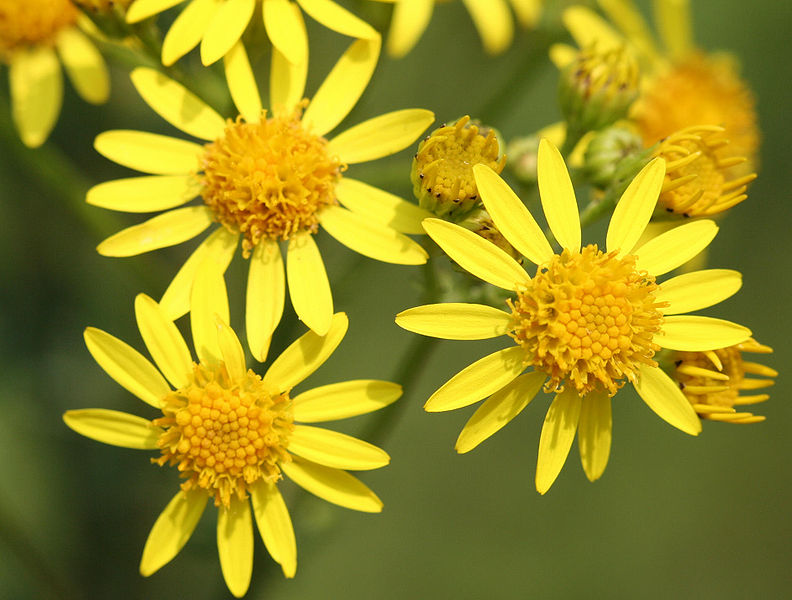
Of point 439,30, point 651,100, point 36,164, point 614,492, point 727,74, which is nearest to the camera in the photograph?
point 36,164

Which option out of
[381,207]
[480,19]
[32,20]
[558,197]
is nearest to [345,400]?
[381,207]

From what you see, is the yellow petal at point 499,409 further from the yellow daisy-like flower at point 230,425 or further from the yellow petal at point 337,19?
the yellow petal at point 337,19

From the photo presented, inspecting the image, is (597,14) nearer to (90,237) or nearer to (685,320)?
(685,320)

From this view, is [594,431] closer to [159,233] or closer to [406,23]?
[159,233]

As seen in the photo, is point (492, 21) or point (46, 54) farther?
point (492, 21)

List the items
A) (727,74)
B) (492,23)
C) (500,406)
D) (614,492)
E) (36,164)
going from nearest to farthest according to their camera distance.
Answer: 1. (500,406)
2. (36,164)
3. (492,23)
4. (727,74)
5. (614,492)

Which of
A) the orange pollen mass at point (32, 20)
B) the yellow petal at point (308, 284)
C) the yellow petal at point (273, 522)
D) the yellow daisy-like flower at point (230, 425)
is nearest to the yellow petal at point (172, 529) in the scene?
the yellow daisy-like flower at point (230, 425)

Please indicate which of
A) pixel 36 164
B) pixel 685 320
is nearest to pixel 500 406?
pixel 685 320

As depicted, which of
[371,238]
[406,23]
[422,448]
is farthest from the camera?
[422,448]
